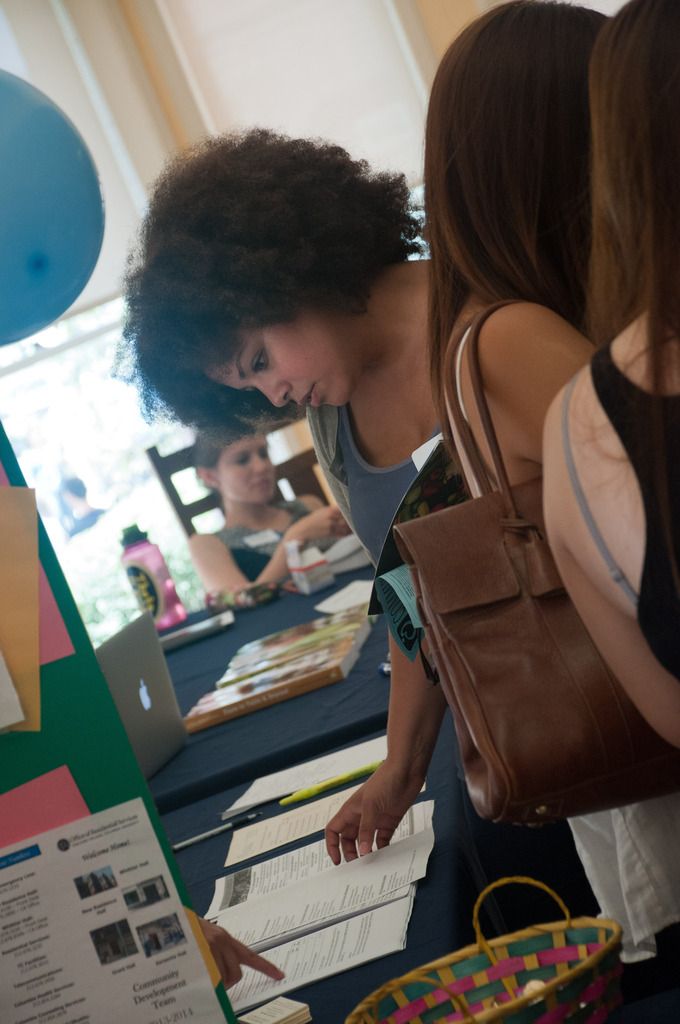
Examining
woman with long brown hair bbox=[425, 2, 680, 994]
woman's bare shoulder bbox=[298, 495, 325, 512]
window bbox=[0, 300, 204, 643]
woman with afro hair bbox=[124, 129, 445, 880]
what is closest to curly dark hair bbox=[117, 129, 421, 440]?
woman with afro hair bbox=[124, 129, 445, 880]

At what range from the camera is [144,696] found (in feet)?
6.51

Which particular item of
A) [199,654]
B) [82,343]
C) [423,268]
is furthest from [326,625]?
[82,343]

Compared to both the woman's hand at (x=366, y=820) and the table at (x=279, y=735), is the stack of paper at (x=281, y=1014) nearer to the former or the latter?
the woman's hand at (x=366, y=820)

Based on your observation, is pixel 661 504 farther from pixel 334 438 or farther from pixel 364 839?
pixel 334 438

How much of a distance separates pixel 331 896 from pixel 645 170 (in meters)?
0.87

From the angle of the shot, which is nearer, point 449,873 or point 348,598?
point 449,873

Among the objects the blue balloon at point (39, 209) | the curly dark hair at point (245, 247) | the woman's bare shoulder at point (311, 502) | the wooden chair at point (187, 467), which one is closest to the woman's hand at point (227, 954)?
the curly dark hair at point (245, 247)

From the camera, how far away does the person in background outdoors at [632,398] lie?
661mm

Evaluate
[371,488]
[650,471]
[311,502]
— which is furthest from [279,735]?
[311,502]

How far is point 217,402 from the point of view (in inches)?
73.4

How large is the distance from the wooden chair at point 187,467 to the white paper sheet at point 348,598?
139 cm

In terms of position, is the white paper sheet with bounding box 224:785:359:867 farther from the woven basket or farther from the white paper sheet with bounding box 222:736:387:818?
the woven basket

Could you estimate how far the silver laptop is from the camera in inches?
75.0

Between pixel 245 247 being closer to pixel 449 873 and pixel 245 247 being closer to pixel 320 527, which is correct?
pixel 449 873
